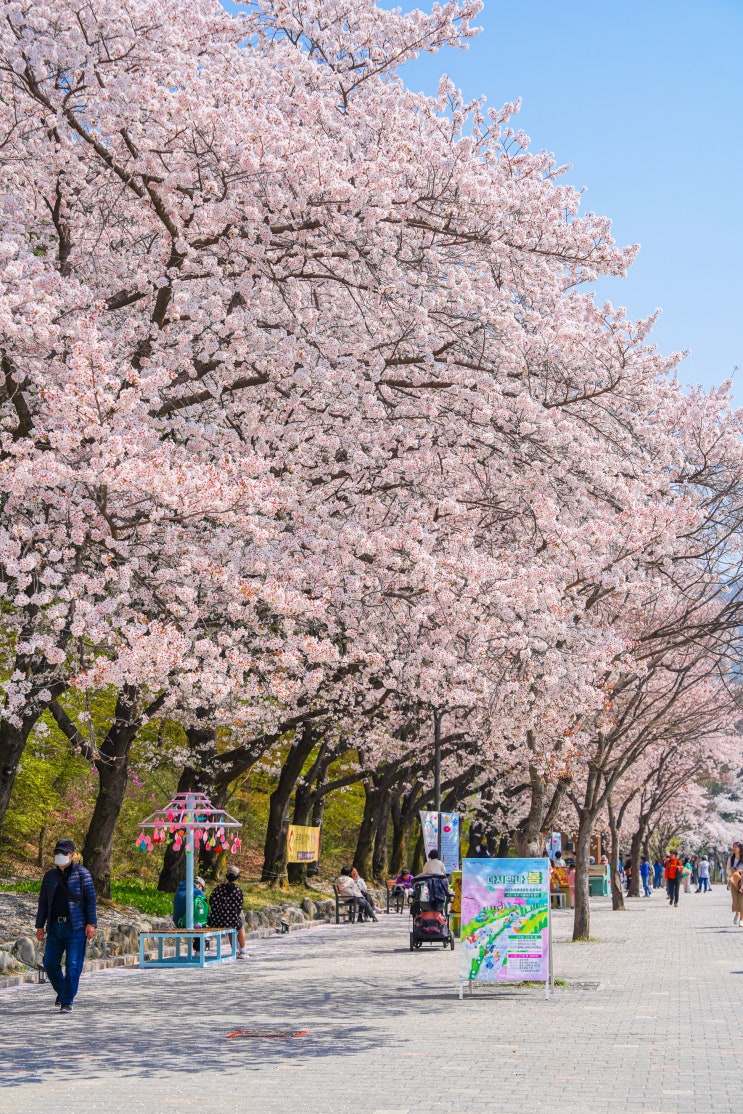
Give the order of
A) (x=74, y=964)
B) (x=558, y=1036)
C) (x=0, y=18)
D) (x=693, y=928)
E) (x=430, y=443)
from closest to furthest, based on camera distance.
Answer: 1. (x=558, y=1036)
2. (x=0, y=18)
3. (x=74, y=964)
4. (x=430, y=443)
5. (x=693, y=928)

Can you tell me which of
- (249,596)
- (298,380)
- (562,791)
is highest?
A: (298,380)

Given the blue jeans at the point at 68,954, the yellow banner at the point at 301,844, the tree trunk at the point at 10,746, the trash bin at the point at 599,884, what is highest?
the tree trunk at the point at 10,746

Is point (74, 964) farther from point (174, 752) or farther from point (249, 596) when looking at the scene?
point (174, 752)

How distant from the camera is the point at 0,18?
12.0m

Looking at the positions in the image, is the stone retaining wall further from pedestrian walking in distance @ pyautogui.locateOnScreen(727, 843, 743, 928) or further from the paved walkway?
pedestrian walking in distance @ pyautogui.locateOnScreen(727, 843, 743, 928)

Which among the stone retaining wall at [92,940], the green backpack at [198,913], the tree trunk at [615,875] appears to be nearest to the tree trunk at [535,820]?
the green backpack at [198,913]

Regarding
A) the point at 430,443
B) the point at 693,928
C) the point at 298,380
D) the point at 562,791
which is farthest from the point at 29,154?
the point at 693,928

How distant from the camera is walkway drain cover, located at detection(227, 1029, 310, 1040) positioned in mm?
11288

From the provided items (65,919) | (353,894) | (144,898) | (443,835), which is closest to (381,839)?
(353,894)

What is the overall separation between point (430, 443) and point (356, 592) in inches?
80.9

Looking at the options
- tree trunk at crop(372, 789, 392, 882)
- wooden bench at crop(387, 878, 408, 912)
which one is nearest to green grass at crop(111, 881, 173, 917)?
wooden bench at crop(387, 878, 408, 912)

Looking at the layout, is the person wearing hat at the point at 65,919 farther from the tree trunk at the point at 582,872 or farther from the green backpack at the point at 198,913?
the tree trunk at the point at 582,872

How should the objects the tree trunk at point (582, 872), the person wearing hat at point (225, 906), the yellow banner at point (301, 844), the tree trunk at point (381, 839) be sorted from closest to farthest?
the person wearing hat at point (225, 906) → the tree trunk at point (582, 872) → the yellow banner at point (301, 844) → the tree trunk at point (381, 839)

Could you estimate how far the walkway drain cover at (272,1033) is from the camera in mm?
11288
